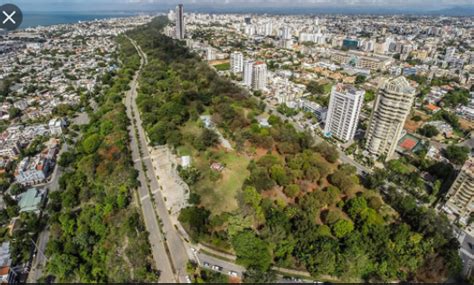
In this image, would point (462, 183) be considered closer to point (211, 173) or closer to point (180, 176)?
point (211, 173)

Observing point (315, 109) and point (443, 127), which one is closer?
point (443, 127)

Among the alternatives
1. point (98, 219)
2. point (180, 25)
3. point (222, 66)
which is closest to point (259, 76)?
point (222, 66)

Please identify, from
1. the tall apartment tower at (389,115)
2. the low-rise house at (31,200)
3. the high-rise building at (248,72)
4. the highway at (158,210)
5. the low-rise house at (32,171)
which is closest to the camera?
the highway at (158,210)

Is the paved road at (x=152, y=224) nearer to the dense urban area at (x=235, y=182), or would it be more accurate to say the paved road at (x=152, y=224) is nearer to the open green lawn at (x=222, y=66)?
the dense urban area at (x=235, y=182)

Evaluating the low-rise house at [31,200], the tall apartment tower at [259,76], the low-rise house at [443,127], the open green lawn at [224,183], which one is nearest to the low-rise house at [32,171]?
the low-rise house at [31,200]

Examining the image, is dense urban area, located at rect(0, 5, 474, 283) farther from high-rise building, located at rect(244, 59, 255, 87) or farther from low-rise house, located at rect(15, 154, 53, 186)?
high-rise building, located at rect(244, 59, 255, 87)

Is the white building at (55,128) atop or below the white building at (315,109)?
below

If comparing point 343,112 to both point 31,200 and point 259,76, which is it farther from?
point 31,200

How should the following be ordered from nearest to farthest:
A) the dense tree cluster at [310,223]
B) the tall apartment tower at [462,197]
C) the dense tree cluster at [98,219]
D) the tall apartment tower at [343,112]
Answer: the dense tree cluster at [310,223] < the dense tree cluster at [98,219] < the tall apartment tower at [462,197] < the tall apartment tower at [343,112]
